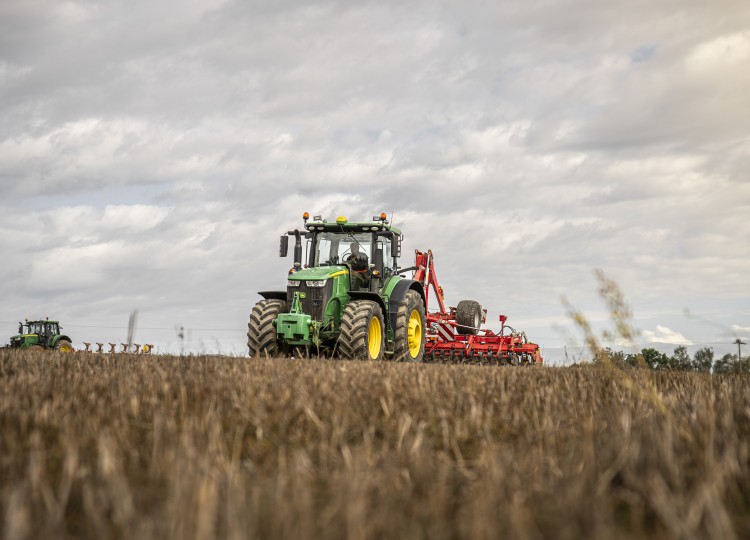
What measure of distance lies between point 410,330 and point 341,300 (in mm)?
2268

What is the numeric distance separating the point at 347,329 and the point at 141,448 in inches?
324

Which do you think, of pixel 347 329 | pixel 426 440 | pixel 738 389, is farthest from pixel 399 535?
pixel 347 329

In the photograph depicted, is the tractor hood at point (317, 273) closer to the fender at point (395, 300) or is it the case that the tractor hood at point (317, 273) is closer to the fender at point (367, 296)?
the fender at point (367, 296)

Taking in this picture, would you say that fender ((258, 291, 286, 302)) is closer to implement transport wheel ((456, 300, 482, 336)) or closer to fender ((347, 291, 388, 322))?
fender ((347, 291, 388, 322))

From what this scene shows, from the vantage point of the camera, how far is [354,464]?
103 inches

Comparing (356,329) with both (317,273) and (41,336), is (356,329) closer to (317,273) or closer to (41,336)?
(317,273)

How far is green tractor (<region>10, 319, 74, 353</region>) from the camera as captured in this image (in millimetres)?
24422

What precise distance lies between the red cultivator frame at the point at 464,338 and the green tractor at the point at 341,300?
252cm

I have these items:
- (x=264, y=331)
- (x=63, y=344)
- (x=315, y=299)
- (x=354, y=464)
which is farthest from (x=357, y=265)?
(x=63, y=344)

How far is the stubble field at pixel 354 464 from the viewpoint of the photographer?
220cm

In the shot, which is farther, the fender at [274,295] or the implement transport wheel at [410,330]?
the implement transport wheel at [410,330]

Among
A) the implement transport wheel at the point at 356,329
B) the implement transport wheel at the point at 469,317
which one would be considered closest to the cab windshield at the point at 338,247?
the implement transport wheel at the point at 356,329

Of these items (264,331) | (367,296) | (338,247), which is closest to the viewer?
(264,331)

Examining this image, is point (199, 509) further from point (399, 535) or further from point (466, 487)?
point (466, 487)
